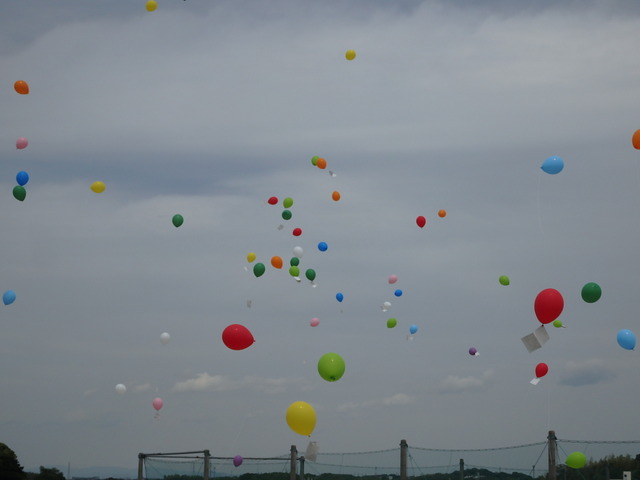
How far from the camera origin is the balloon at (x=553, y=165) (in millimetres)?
15180

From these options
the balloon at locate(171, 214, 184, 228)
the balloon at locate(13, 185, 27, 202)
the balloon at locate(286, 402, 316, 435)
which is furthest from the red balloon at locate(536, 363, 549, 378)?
the balloon at locate(13, 185, 27, 202)

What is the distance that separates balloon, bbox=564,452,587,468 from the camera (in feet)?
47.9

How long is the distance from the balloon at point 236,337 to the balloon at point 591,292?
5686mm

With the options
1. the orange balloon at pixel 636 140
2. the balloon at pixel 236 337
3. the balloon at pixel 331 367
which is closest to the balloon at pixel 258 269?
the balloon at pixel 236 337

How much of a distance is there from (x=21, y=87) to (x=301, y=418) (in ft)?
24.1

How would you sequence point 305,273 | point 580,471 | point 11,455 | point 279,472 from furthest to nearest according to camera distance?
point 11,455 < point 305,273 < point 279,472 < point 580,471

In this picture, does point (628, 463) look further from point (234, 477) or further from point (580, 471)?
point (234, 477)

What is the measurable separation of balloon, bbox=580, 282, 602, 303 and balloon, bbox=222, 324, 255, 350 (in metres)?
5.69

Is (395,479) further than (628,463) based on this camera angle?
Yes

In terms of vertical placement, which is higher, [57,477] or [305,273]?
[305,273]

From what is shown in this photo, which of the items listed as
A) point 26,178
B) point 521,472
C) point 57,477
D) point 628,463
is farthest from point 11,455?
point 628,463

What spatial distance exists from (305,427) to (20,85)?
753cm

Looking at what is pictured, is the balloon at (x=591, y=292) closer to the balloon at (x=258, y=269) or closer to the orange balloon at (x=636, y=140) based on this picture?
the orange balloon at (x=636, y=140)

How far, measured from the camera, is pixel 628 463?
49.5ft
